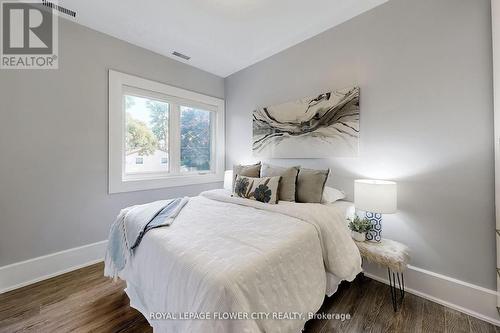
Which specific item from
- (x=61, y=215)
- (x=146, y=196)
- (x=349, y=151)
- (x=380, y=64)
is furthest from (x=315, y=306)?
(x=61, y=215)

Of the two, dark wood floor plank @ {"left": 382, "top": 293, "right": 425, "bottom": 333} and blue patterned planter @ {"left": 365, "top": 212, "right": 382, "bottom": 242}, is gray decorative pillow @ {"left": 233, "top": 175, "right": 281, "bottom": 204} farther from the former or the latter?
dark wood floor plank @ {"left": 382, "top": 293, "right": 425, "bottom": 333}

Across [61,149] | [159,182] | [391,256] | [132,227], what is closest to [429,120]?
[391,256]

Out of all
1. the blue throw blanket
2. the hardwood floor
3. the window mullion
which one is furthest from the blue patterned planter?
the window mullion

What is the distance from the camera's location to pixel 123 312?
5.05 ft

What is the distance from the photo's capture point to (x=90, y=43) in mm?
2268

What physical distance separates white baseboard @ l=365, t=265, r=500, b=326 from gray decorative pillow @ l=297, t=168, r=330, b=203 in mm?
1029

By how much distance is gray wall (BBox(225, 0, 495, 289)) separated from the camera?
1.50m

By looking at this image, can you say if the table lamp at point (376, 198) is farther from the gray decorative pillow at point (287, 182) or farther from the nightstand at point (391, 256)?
the gray decorative pillow at point (287, 182)

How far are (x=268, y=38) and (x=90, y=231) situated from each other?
319 centimetres

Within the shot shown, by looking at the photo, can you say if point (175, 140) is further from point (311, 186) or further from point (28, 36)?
point (311, 186)

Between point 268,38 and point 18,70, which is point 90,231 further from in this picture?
point 268,38

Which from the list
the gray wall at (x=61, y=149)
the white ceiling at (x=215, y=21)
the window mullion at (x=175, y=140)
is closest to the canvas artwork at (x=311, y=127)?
the white ceiling at (x=215, y=21)

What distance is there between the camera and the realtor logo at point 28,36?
1871mm

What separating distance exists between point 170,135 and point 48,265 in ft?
6.51
